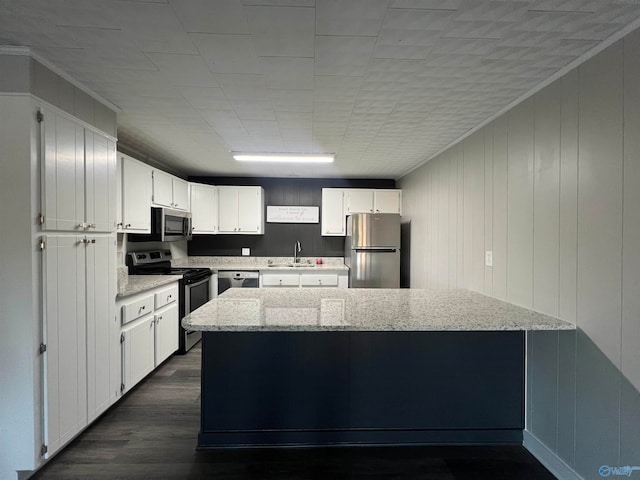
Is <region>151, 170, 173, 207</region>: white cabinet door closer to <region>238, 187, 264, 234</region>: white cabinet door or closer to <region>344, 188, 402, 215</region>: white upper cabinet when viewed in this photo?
<region>238, 187, 264, 234</region>: white cabinet door

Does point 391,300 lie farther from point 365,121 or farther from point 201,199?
point 201,199

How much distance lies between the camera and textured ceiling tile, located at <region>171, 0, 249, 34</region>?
1.27 m

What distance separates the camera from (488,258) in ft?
8.05

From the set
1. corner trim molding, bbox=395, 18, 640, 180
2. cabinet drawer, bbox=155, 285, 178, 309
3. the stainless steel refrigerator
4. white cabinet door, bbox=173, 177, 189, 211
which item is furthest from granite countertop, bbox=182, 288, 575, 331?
white cabinet door, bbox=173, 177, 189, 211

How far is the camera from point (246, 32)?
1.44 m

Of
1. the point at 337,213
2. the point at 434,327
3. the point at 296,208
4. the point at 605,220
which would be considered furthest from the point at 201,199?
the point at 605,220

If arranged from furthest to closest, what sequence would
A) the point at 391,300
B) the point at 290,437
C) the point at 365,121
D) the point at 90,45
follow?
the point at 365,121 → the point at 391,300 → the point at 290,437 → the point at 90,45

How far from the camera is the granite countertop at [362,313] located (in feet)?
5.30

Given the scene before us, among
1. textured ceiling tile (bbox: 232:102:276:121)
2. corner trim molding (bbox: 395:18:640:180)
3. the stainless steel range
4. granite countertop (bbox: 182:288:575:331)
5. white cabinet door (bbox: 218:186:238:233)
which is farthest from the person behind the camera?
white cabinet door (bbox: 218:186:238:233)

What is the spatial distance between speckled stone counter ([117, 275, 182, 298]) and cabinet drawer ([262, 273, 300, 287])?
1.22 m

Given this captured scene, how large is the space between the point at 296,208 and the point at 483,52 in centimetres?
372

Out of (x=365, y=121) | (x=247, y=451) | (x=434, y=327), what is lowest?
(x=247, y=451)

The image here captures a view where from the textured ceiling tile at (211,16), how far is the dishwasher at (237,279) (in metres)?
3.31

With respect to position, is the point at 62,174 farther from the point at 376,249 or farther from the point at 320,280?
the point at 376,249
